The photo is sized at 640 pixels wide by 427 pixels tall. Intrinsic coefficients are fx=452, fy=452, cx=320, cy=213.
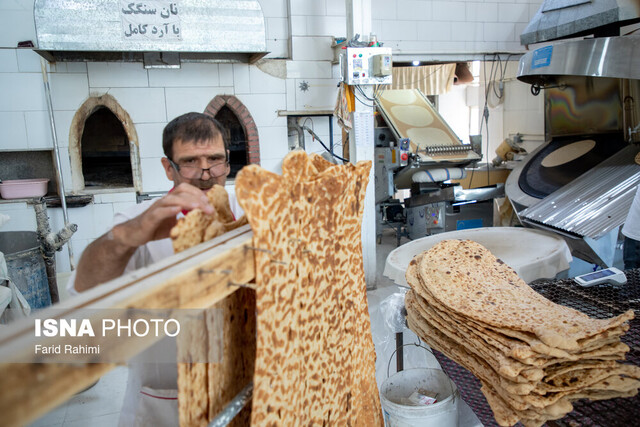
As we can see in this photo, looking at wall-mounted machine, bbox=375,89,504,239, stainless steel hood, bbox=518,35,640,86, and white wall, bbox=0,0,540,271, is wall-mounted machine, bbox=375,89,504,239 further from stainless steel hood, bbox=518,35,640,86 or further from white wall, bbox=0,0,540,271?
stainless steel hood, bbox=518,35,640,86

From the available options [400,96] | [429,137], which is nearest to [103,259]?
[429,137]

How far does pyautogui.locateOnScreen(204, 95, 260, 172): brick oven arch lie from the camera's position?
200 inches

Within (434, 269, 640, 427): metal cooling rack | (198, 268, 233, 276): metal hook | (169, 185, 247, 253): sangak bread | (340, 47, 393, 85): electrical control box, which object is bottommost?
(434, 269, 640, 427): metal cooling rack

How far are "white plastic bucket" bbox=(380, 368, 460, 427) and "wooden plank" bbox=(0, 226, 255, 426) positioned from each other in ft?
4.00

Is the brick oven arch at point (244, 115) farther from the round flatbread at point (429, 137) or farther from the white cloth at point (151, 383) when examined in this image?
the white cloth at point (151, 383)

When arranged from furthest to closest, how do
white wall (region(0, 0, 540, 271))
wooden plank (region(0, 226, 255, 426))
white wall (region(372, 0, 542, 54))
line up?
white wall (region(372, 0, 542, 54)), white wall (region(0, 0, 540, 271)), wooden plank (region(0, 226, 255, 426))

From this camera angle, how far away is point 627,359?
141cm

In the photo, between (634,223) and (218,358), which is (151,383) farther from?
(634,223)

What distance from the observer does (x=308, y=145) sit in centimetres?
549

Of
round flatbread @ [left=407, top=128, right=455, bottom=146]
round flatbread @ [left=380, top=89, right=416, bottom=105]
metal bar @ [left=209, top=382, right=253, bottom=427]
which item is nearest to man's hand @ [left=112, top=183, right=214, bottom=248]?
metal bar @ [left=209, top=382, right=253, bottom=427]

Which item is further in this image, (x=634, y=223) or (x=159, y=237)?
(x=634, y=223)

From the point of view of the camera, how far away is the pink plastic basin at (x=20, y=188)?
4594mm

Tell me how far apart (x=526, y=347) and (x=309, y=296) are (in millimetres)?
640

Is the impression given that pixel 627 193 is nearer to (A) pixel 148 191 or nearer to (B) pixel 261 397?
(B) pixel 261 397
